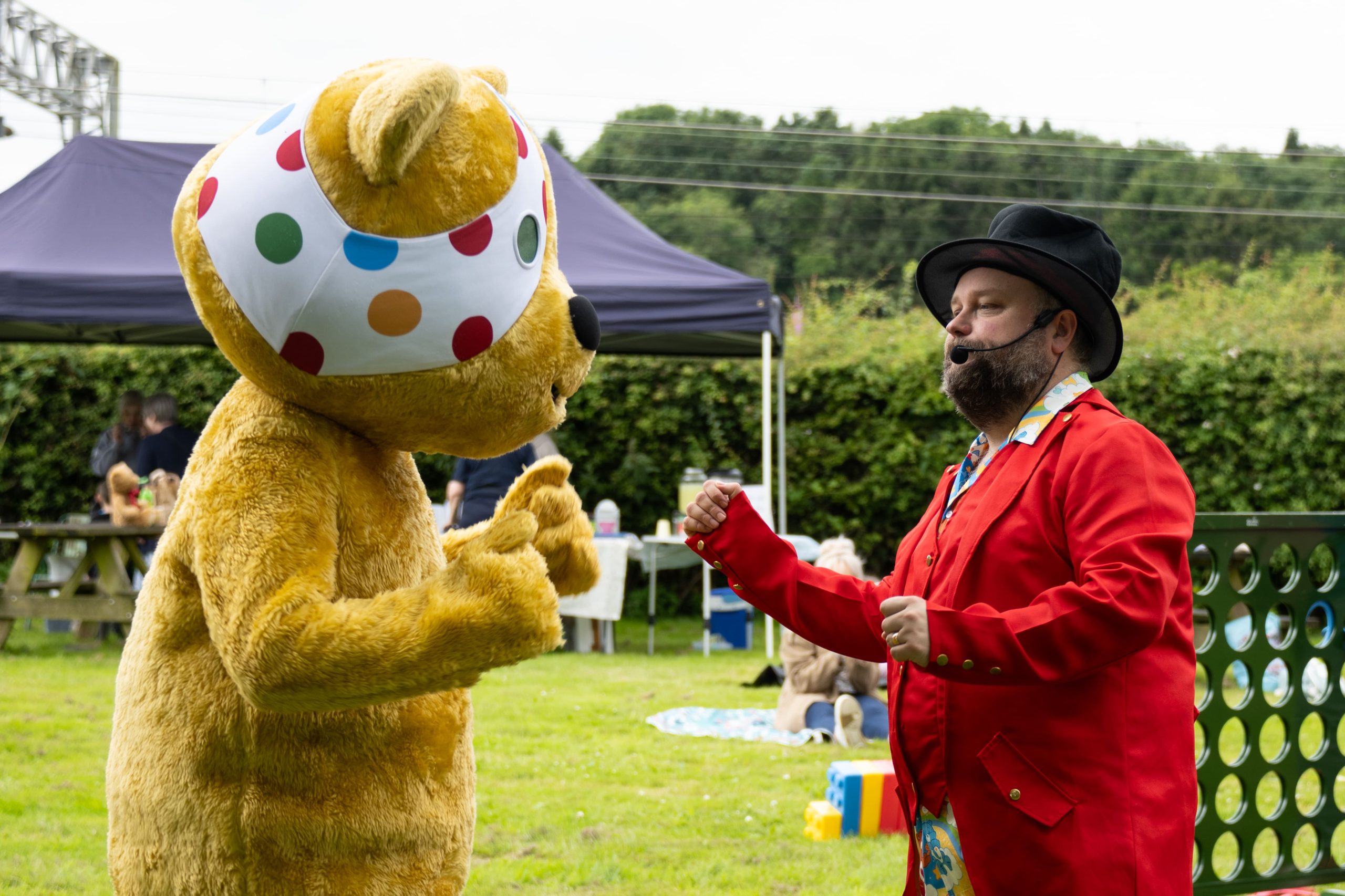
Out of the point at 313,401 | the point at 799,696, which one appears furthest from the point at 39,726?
the point at 313,401

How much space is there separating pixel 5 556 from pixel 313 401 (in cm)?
1160

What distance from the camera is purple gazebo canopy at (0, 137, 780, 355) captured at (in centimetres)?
754

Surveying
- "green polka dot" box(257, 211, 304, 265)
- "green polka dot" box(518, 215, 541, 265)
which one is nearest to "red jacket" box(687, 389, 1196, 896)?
"green polka dot" box(518, 215, 541, 265)

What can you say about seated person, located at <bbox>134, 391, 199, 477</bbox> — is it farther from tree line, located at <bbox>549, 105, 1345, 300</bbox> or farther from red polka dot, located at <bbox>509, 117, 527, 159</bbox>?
tree line, located at <bbox>549, 105, 1345, 300</bbox>

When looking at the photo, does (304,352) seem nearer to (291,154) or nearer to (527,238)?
(291,154)

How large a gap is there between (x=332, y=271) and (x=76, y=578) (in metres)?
8.11

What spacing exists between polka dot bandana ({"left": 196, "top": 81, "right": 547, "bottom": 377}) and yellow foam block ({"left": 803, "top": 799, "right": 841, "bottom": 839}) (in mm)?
3533

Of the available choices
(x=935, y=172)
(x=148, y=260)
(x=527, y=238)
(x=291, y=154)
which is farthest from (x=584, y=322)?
(x=935, y=172)

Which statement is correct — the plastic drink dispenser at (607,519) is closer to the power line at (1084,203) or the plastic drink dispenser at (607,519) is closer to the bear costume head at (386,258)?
the bear costume head at (386,258)

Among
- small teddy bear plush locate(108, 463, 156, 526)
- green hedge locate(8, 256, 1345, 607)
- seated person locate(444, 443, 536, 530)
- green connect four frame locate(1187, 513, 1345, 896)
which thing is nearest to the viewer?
green connect four frame locate(1187, 513, 1345, 896)

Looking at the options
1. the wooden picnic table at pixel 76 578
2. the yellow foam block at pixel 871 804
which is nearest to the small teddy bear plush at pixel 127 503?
the wooden picnic table at pixel 76 578

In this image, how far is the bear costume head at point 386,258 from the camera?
6.20ft

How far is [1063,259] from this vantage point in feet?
7.26

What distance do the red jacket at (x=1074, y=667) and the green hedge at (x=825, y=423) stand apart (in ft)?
31.1
